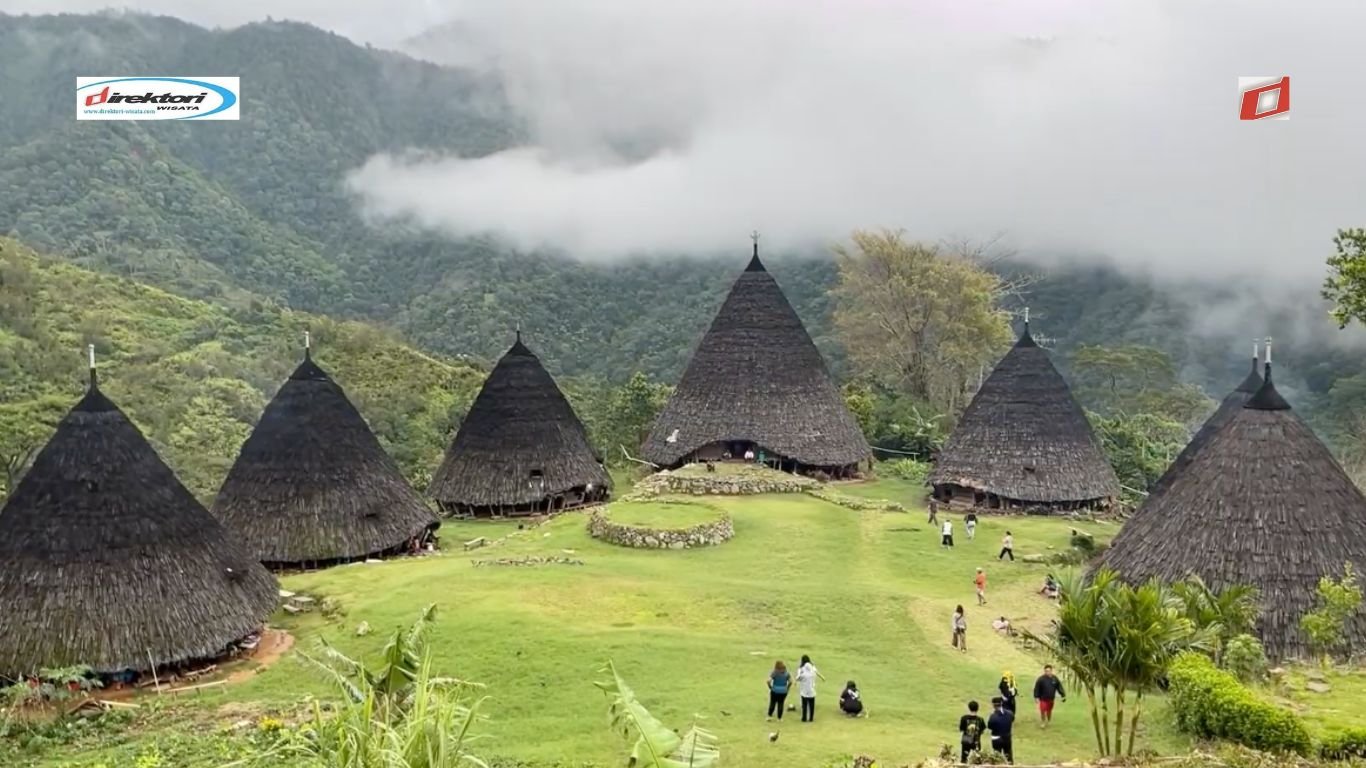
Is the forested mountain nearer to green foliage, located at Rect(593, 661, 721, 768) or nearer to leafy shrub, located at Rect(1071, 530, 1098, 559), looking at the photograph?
→ leafy shrub, located at Rect(1071, 530, 1098, 559)

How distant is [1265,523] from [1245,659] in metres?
4.29

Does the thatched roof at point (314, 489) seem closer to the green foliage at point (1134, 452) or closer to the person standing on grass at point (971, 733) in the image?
the person standing on grass at point (971, 733)

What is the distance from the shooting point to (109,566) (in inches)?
672

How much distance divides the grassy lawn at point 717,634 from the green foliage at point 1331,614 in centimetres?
280

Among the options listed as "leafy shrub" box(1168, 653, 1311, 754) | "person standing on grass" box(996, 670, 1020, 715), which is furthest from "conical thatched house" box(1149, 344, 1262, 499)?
"person standing on grass" box(996, 670, 1020, 715)

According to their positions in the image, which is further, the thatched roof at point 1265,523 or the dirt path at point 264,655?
the thatched roof at point 1265,523

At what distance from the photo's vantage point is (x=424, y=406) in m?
47.1

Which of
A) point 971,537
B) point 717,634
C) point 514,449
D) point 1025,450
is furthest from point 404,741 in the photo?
point 1025,450

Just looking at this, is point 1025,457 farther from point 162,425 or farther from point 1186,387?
point 162,425

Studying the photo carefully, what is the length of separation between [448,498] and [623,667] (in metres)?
15.4

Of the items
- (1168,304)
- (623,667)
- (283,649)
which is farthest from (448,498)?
(1168,304)

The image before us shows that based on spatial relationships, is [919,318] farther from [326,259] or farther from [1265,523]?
[326,259]

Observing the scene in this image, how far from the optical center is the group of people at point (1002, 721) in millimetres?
12141

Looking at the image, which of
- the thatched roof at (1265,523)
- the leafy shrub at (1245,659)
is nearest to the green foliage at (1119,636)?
the leafy shrub at (1245,659)
